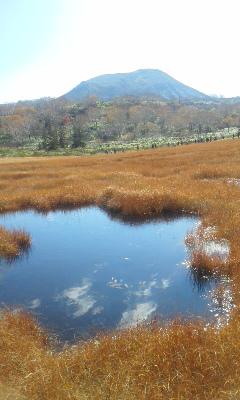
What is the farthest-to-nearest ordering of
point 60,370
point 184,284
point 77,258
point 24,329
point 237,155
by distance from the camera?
point 237,155 → point 77,258 → point 184,284 → point 24,329 → point 60,370

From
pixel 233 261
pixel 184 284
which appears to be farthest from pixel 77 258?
pixel 233 261

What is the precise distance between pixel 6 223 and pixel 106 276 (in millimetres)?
12799

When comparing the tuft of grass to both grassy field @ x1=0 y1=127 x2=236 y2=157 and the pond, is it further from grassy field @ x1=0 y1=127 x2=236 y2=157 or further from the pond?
grassy field @ x1=0 y1=127 x2=236 y2=157

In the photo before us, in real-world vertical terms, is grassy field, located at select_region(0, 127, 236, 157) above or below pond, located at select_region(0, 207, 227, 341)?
above

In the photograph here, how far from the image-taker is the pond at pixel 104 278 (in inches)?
594

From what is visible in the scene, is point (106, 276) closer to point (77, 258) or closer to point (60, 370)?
point (77, 258)

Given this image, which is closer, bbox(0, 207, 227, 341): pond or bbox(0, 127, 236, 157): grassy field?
bbox(0, 207, 227, 341): pond

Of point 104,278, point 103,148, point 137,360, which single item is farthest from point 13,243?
point 103,148

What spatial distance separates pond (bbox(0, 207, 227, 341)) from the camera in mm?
15086

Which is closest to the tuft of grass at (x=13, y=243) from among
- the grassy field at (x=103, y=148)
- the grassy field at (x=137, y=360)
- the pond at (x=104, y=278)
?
the grassy field at (x=137, y=360)

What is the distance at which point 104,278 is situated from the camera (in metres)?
18.6

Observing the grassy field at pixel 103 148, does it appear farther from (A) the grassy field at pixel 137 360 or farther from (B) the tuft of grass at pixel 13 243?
(A) the grassy field at pixel 137 360

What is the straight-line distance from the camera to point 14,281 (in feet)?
61.6

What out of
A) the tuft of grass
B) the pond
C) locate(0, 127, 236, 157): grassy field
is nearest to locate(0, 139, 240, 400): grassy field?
the tuft of grass
